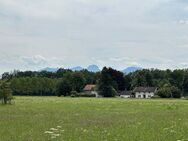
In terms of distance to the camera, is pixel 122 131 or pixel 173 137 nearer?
pixel 173 137

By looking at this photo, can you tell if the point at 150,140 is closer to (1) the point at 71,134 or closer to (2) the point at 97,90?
(1) the point at 71,134

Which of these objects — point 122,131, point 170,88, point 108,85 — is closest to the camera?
point 122,131

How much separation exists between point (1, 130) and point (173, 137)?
9494 mm

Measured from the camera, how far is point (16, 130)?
25.3 meters

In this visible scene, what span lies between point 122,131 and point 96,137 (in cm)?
350

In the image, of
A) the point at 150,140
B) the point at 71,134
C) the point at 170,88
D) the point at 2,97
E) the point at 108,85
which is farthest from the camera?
the point at 108,85

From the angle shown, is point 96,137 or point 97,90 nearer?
point 96,137

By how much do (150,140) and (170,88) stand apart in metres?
149

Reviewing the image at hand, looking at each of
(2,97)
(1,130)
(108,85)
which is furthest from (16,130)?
(108,85)

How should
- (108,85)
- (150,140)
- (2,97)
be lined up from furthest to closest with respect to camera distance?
1. (108,85)
2. (2,97)
3. (150,140)

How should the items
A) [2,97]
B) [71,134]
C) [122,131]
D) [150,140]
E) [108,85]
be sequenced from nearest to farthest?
[150,140]
[71,134]
[122,131]
[2,97]
[108,85]

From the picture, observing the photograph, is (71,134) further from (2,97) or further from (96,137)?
(2,97)

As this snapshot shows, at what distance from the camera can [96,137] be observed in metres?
21.4

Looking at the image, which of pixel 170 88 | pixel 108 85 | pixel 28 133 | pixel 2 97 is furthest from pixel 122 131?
pixel 108 85
